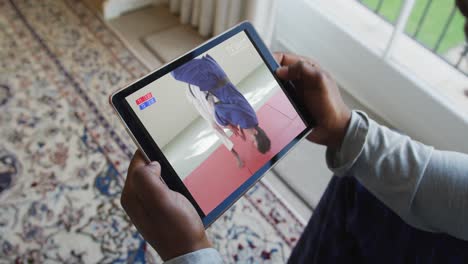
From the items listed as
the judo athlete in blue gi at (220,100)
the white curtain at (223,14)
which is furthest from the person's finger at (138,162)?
the white curtain at (223,14)

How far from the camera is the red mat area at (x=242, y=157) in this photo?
0.55 metres

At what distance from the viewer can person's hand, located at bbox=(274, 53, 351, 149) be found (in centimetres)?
64

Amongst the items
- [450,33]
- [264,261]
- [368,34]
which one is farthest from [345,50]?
[264,261]

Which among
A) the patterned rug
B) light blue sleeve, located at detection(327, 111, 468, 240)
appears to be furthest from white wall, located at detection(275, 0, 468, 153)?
light blue sleeve, located at detection(327, 111, 468, 240)

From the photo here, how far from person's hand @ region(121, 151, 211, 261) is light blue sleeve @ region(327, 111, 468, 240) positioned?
0.27 metres

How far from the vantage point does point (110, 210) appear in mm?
1111

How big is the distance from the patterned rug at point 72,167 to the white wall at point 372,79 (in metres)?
0.53

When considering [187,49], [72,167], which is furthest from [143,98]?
[187,49]

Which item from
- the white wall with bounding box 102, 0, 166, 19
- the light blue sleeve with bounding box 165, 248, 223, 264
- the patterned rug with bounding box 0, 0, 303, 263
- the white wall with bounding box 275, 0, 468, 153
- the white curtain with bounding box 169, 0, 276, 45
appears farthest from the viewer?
the white wall with bounding box 102, 0, 166, 19

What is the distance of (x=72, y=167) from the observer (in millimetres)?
1192

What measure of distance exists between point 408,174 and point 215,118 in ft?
1.06

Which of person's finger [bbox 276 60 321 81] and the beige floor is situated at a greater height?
person's finger [bbox 276 60 321 81]

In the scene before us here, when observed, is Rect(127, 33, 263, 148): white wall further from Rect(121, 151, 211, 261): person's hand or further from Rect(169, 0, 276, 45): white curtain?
Rect(169, 0, 276, 45): white curtain

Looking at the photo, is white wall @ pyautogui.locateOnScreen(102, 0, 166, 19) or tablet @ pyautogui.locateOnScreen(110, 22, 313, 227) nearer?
tablet @ pyautogui.locateOnScreen(110, 22, 313, 227)
